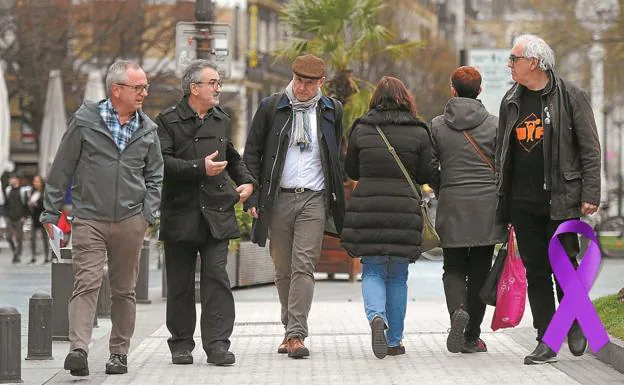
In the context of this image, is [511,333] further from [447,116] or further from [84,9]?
[84,9]

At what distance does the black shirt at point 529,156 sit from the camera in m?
10.1

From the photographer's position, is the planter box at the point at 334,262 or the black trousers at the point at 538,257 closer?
the black trousers at the point at 538,257

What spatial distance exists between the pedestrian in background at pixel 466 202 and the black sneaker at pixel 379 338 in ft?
2.80

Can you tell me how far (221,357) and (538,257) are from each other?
203 centimetres

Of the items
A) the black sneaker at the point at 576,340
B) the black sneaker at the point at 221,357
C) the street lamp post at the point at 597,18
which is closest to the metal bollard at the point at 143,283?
the black sneaker at the point at 221,357

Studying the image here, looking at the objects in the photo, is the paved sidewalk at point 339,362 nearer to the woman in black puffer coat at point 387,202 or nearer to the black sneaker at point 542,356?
the black sneaker at point 542,356

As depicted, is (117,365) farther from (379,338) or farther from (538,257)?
(538,257)

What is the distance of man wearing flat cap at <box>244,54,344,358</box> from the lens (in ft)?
35.0

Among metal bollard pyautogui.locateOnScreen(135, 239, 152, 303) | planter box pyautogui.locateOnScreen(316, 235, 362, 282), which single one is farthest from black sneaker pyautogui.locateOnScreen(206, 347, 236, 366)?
planter box pyautogui.locateOnScreen(316, 235, 362, 282)

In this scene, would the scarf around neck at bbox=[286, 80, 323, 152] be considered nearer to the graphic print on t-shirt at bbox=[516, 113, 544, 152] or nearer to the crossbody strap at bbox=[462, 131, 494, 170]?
the crossbody strap at bbox=[462, 131, 494, 170]

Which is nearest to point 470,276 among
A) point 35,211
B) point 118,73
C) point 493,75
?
Result: point 118,73

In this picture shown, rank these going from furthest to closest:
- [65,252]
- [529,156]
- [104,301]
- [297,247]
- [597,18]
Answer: [597,18] → [104,301] → [65,252] → [297,247] → [529,156]

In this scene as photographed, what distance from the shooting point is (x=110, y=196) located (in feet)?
31.5

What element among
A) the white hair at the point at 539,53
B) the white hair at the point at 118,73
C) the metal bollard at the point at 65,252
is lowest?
the metal bollard at the point at 65,252
